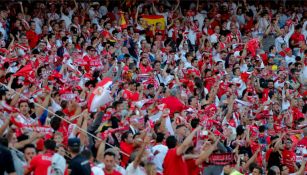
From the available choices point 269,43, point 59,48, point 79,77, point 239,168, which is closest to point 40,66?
point 79,77

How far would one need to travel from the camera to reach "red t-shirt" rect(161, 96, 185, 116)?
792 inches

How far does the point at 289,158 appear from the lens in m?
19.9

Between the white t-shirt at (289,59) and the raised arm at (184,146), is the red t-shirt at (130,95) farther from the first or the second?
the white t-shirt at (289,59)

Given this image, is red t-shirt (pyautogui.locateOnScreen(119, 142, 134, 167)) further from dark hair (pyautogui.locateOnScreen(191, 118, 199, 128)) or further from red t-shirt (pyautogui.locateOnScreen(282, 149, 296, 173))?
red t-shirt (pyautogui.locateOnScreen(282, 149, 296, 173))

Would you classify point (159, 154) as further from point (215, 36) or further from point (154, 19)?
Result: point (154, 19)

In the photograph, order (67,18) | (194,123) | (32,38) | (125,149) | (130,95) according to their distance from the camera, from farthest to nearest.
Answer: (67,18) → (32,38) → (130,95) → (194,123) → (125,149)

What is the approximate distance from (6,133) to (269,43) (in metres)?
13.7

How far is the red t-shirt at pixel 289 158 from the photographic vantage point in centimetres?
1978

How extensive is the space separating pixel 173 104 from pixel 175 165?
16.1ft

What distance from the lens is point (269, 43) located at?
28.1 meters

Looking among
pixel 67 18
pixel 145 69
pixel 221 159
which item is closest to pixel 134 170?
pixel 221 159

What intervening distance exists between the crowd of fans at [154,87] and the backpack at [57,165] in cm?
1

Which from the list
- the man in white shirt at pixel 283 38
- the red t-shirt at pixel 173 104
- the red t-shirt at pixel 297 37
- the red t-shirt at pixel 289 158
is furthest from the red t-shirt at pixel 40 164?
the red t-shirt at pixel 297 37

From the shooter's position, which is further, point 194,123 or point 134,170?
point 194,123
